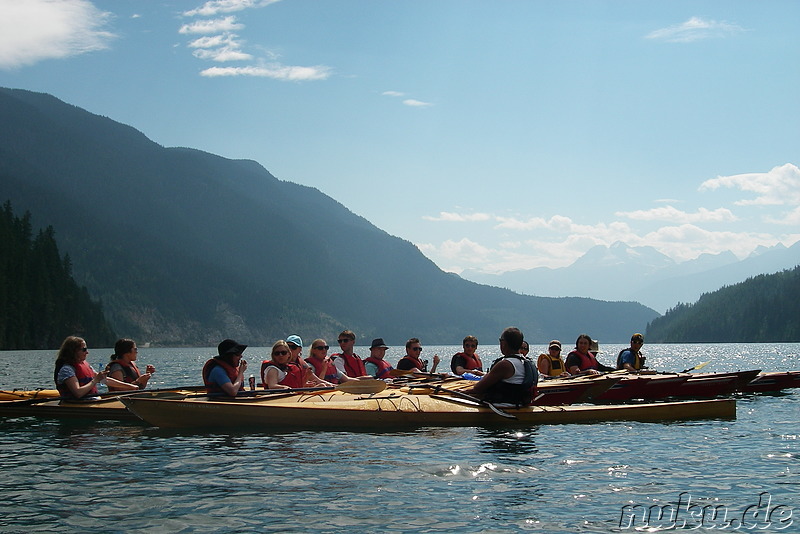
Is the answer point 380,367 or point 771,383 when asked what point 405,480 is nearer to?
point 380,367

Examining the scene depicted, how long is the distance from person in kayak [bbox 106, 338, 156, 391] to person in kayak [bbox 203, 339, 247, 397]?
2.33 m

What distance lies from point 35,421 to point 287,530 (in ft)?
42.1

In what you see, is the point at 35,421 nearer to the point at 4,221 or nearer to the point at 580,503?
the point at 580,503

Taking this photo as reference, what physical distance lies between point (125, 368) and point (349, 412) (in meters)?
6.09

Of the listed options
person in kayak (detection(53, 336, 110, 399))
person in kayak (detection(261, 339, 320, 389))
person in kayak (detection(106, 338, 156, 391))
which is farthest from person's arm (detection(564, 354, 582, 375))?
person in kayak (detection(53, 336, 110, 399))

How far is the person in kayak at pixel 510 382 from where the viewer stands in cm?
1592

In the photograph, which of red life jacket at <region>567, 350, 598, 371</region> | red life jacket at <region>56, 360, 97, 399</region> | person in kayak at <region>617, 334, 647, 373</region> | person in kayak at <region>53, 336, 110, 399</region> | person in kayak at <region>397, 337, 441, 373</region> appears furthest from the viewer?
person in kayak at <region>617, 334, 647, 373</region>

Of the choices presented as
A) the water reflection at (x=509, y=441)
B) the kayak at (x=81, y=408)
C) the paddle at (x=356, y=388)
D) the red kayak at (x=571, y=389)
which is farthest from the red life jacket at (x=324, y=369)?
the red kayak at (x=571, y=389)

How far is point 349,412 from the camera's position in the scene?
16.3 meters

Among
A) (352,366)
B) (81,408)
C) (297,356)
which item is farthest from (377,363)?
(81,408)

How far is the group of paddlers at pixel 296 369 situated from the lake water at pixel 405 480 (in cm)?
97

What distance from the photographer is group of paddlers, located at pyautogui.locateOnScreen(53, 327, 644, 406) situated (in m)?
16.1

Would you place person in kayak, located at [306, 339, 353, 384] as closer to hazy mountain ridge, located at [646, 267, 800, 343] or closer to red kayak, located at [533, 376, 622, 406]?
red kayak, located at [533, 376, 622, 406]

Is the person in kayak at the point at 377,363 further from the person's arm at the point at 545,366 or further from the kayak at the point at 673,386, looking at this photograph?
the kayak at the point at 673,386
